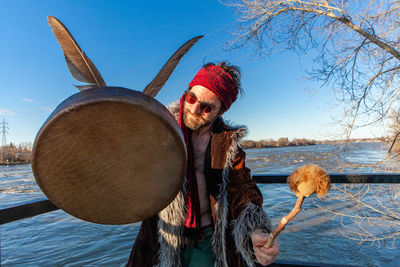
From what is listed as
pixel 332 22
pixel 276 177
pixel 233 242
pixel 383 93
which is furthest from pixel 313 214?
pixel 233 242

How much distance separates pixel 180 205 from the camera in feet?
4.28

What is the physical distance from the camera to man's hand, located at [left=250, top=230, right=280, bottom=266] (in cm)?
98

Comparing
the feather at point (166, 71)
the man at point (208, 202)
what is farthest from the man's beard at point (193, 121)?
the feather at point (166, 71)

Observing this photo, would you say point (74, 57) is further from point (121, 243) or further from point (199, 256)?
point (121, 243)

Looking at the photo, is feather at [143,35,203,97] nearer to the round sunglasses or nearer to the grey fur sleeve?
the round sunglasses

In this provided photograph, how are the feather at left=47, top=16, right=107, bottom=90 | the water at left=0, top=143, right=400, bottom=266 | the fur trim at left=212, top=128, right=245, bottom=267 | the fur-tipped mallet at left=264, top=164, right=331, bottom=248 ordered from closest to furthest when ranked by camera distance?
1. the fur-tipped mallet at left=264, top=164, right=331, bottom=248
2. the feather at left=47, top=16, right=107, bottom=90
3. the fur trim at left=212, top=128, right=245, bottom=267
4. the water at left=0, top=143, right=400, bottom=266

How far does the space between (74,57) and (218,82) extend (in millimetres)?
797

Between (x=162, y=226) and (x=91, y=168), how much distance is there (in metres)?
0.73

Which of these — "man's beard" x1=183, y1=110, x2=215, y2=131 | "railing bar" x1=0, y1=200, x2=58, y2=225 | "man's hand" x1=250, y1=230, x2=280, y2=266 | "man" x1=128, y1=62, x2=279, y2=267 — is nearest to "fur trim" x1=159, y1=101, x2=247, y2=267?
"man" x1=128, y1=62, x2=279, y2=267

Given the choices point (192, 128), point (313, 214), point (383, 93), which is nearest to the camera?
point (192, 128)

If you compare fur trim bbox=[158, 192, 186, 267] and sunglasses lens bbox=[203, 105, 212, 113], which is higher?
sunglasses lens bbox=[203, 105, 212, 113]

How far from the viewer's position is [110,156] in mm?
735

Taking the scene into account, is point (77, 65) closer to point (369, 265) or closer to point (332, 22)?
point (369, 265)

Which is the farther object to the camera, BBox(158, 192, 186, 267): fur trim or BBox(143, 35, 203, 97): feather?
BBox(158, 192, 186, 267): fur trim
